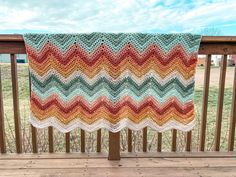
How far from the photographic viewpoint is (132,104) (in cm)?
207

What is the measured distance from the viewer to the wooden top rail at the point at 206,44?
2.00m

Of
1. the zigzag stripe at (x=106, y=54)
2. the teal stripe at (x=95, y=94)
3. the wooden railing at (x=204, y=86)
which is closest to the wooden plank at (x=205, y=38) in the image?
the wooden railing at (x=204, y=86)

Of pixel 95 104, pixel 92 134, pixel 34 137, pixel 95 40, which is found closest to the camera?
pixel 95 40

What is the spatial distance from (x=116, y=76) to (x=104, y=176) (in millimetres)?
717

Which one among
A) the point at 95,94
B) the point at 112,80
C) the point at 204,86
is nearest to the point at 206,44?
the point at 204,86

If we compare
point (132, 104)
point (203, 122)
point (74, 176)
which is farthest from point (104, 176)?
point (203, 122)

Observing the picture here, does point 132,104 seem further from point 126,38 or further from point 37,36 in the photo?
point 37,36

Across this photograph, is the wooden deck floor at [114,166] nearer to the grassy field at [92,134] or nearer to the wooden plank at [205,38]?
the grassy field at [92,134]

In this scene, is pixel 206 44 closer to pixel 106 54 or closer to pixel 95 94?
pixel 106 54

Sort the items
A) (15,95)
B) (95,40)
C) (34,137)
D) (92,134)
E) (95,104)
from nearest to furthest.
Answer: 1. (95,40)
2. (95,104)
3. (15,95)
4. (34,137)
5. (92,134)

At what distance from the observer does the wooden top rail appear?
2.00 metres

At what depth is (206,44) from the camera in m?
2.11

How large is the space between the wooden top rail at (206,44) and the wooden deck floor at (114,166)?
87cm

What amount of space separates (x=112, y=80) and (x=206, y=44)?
0.77 metres
